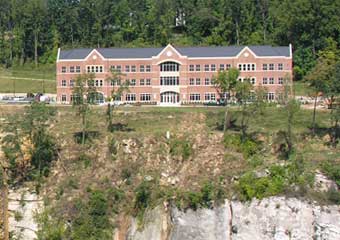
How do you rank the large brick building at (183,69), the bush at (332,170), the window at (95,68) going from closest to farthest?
the bush at (332,170)
the large brick building at (183,69)
the window at (95,68)

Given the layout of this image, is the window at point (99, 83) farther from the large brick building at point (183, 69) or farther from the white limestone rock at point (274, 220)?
the white limestone rock at point (274, 220)

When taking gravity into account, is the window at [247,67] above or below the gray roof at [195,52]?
below

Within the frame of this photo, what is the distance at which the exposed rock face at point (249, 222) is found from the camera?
2302 inches

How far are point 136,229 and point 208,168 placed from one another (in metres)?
9.21

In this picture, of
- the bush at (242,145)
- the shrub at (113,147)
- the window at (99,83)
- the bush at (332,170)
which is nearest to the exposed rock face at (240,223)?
the bush at (332,170)

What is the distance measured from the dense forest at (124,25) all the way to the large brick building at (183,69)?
18.9 m

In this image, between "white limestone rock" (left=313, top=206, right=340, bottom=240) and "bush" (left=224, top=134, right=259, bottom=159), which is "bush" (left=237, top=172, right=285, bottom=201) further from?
"bush" (left=224, top=134, right=259, bottom=159)

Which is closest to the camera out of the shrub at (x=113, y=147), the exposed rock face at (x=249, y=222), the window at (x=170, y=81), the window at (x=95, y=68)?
the exposed rock face at (x=249, y=222)

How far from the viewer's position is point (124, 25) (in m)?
121

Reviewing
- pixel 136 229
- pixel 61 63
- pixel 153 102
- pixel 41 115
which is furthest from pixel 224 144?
pixel 61 63

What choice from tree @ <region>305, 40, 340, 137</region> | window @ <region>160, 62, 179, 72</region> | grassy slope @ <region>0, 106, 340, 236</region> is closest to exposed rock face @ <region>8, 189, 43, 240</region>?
grassy slope @ <region>0, 106, 340, 236</region>

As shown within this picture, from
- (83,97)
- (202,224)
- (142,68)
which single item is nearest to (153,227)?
(202,224)

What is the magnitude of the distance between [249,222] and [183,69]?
3554 centimetres

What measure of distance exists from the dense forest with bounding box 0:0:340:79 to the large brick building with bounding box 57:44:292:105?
18944 millimetres
